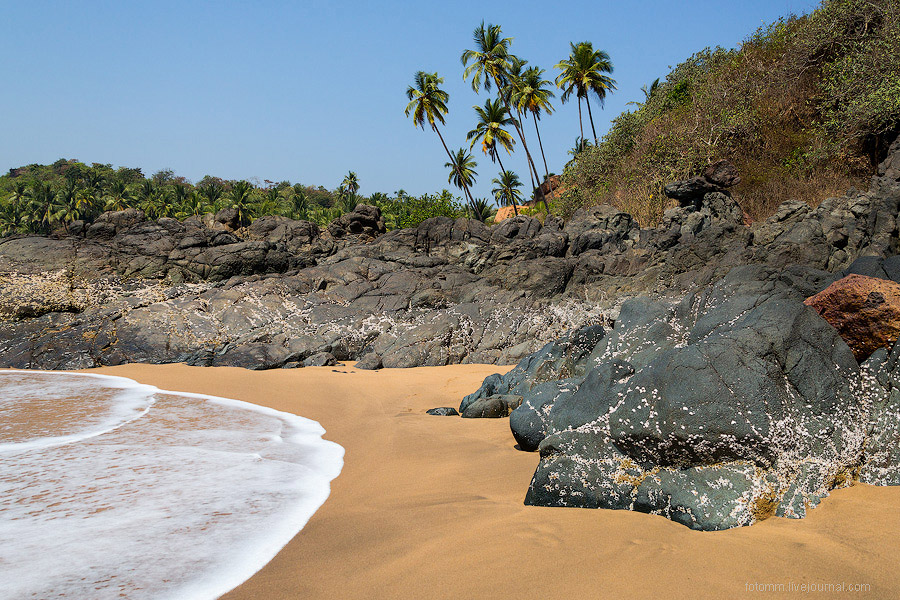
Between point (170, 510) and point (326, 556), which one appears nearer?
point (326, 556)

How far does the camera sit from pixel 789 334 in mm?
3232

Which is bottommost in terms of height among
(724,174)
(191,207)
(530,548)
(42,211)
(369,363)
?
(530,548)

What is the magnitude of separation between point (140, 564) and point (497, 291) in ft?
40.3

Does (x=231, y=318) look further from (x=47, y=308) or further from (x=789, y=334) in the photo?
(x=789, y=334)

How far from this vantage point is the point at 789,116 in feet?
65.6

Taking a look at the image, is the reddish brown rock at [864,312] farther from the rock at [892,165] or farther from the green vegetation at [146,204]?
the green vegetation at [146,204]

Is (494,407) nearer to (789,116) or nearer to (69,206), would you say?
(789,116)

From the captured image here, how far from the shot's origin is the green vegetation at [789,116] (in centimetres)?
1647

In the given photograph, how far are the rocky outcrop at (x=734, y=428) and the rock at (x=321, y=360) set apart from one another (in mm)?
8066

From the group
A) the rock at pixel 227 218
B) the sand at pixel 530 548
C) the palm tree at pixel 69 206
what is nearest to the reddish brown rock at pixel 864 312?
the sand at pixel 530 548

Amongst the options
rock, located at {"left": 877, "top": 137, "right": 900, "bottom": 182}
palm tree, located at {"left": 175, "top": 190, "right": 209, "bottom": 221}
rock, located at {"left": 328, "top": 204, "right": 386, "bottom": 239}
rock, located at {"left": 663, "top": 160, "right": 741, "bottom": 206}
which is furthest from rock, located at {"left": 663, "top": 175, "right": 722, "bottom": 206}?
palm tree, located at {"left": 175, "top": 190, "right": 209, "bottom": 221}

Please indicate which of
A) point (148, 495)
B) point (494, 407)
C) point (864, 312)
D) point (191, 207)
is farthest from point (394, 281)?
point (191, 207)

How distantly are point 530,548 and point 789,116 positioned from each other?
23.0 metres

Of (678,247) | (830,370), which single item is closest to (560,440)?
(830,370)
